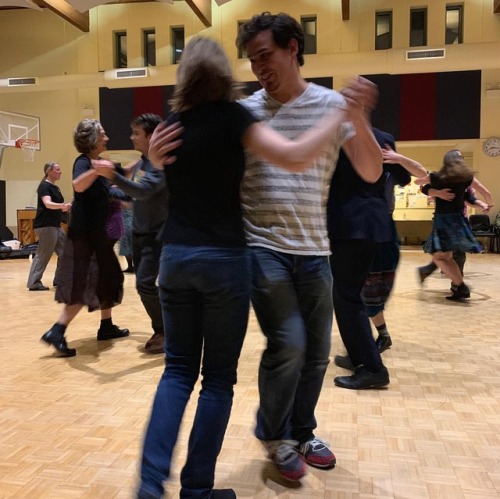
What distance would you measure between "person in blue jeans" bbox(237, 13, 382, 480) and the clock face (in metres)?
11.9

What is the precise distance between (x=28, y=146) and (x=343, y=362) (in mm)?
11954

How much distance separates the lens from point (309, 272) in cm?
168

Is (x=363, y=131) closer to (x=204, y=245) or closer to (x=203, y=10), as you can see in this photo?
(x=204, y=245)

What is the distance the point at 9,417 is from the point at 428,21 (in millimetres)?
12715

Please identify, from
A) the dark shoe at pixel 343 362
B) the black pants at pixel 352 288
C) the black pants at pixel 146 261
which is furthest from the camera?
the black pants at pixel 146 261

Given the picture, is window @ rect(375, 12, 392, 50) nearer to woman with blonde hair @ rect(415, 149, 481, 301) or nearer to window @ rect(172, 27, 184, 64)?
window @ rect(172, 27, 184, 64)

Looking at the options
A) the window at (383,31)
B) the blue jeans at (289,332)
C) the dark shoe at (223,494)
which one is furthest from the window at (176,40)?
the dark shoe at (223,494)

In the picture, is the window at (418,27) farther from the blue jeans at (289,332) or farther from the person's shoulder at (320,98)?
the blue jeans at (289,332)

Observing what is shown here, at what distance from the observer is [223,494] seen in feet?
5.15

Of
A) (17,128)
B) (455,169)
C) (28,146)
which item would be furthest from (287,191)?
(17,128)

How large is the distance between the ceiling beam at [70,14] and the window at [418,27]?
790 centimetres

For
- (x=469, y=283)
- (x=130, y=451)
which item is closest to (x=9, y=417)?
(x=130, y=451)

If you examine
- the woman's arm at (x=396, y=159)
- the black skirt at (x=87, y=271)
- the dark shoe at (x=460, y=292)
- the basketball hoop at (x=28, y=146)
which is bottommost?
the dark shoe at (x=460, y=292)

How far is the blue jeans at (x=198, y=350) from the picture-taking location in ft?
4.50
